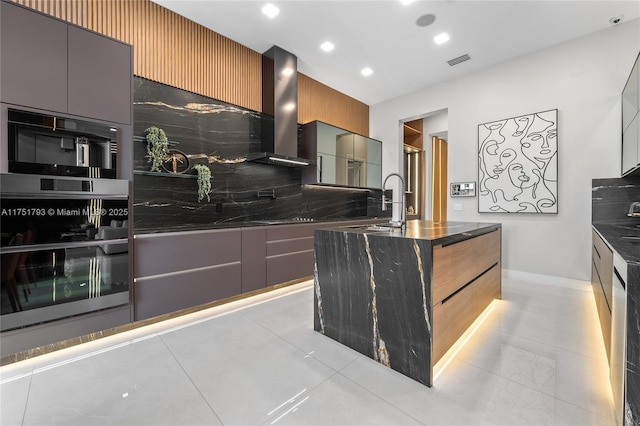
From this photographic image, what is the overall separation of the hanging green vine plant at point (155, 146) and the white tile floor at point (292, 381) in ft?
5.32

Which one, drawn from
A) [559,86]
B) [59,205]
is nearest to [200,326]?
[59,205]

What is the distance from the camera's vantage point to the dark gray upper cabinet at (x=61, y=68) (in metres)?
1.72

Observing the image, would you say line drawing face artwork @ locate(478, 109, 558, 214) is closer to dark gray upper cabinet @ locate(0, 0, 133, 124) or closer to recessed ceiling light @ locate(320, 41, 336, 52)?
recessed ceiling light @ locate(320, 41, 336, 52)

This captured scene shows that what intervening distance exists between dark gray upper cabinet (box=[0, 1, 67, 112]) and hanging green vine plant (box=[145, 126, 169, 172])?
33.2 inches

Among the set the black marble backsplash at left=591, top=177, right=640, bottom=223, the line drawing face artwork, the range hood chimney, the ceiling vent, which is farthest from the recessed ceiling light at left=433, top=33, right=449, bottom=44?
the black marble backsplash at left=591, top=177, right=640, bottom=223

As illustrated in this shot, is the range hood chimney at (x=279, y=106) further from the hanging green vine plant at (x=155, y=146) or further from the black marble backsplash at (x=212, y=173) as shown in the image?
the hanging green vine plant at (x=155, y=146)

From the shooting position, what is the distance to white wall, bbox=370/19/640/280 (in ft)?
10.2

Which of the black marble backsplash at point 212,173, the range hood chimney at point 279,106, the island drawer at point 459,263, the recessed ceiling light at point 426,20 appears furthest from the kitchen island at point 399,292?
the recessed ceiling light at point 426,20

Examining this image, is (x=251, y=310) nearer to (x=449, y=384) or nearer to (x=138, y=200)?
(x=138, y=200)

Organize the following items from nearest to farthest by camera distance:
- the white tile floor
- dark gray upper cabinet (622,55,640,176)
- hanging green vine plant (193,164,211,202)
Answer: the white tile floor, dark gray upper cabinet (622,55,640,176), hanging green vine plant (193,164,211,202)

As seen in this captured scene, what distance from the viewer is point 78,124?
6.43 feet

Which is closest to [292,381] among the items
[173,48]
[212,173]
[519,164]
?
[212,173]

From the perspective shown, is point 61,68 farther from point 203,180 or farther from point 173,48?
point 203,180

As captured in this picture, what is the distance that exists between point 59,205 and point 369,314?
7.54 ft
